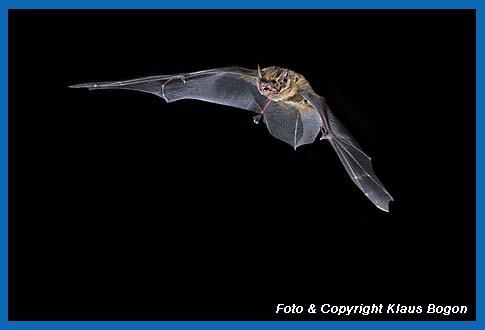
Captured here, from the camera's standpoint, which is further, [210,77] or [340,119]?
[210,77]

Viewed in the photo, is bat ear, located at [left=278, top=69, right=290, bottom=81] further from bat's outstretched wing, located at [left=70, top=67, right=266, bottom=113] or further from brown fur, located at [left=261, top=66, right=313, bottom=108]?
bat's outstretched wing, located at [left=70, top=67, right=266, bottom=113]

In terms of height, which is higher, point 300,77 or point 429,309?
point 300,77

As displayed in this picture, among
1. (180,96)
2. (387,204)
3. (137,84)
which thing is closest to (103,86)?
(137,84)

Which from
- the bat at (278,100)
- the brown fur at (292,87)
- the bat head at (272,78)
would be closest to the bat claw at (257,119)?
the bat at (278,100)

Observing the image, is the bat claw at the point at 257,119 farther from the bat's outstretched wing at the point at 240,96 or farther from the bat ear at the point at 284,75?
the bat ear at the point at 284,75

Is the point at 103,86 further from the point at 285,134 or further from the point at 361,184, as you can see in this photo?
the point at 361,184

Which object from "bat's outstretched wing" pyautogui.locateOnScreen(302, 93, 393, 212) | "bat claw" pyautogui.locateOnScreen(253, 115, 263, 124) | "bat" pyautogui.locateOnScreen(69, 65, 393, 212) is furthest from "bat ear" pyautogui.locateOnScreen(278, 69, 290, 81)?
"bat claw" pyautogui.locateOnScreen(253, 115, 263, 124)

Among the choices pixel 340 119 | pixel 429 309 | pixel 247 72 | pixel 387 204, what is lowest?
pixel 429 309
